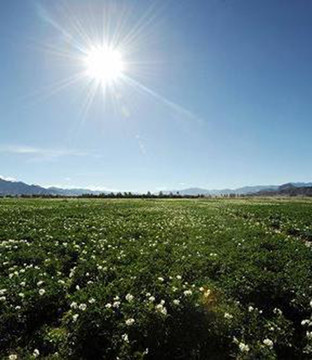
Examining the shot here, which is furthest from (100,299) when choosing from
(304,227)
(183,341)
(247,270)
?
(304,227)

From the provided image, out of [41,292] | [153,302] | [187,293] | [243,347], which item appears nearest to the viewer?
[243,347]

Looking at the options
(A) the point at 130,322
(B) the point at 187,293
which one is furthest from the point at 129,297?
(B) the point at 187,293

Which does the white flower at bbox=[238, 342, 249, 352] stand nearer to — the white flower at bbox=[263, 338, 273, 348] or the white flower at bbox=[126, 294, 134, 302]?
the white flower at bbox=[263, 338, 273, 348]

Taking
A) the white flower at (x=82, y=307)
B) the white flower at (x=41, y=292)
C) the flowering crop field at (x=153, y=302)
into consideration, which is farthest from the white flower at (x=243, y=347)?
the white flower at (x=41, y=292)

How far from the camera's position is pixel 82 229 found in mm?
22047

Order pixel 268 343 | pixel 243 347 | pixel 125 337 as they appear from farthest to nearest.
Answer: pixel 125 337
pixel 268 343
pixel 243 347

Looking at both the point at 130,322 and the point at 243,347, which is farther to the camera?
the point at 130,322

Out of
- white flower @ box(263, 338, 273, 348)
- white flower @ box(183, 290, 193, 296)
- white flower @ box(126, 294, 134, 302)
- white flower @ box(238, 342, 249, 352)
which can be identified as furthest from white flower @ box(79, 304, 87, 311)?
white flower @ box(263, 338, 273, 348)

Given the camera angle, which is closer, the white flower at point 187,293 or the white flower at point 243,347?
the white flower at point 243,347

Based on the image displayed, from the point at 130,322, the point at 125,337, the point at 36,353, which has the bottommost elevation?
the point at 36,353

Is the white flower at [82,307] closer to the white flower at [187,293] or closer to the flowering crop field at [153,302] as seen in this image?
the flowering crop field at [153,302]

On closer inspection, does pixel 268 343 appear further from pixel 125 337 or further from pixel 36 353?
pixel 36 353

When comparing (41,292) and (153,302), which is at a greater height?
(41,292)

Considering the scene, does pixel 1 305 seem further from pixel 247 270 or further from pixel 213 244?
pixel 213 244
